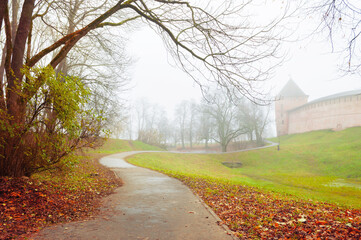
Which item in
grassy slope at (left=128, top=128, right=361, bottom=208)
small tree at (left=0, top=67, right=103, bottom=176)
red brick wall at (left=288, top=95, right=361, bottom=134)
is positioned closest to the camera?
small tree at (left=0, top=67, right=103, bottom=176)

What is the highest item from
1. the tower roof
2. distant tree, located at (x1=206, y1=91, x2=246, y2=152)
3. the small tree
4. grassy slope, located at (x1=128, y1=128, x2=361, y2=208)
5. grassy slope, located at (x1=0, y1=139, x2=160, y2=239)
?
the tower roof

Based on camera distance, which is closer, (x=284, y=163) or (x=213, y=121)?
(x=284, y=163)

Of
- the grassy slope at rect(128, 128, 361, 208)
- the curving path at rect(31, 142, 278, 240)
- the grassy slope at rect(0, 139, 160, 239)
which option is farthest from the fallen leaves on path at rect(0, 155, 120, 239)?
the grassy slope at rect(128, 128, 361, 208)

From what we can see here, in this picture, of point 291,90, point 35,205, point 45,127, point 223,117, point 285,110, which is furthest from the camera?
point 291,90

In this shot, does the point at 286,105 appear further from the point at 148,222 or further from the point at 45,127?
the point at 45,127

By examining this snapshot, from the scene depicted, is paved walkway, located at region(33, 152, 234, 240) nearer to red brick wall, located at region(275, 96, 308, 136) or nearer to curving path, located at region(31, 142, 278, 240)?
curving path, located at region(31, 142, 278, 240)

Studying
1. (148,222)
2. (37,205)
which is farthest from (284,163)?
(37,205)

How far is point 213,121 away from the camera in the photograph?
1676 inches

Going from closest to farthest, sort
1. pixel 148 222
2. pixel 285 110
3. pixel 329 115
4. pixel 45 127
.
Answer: pixel 148 222, pixel 45 127, pixel 329 115, pixel 285 110

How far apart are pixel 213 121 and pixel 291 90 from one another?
31.4m

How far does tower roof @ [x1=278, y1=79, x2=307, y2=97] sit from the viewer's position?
59.4 meters

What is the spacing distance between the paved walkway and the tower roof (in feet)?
198

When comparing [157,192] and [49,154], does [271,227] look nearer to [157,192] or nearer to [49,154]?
[157,192]

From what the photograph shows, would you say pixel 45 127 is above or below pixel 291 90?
below
